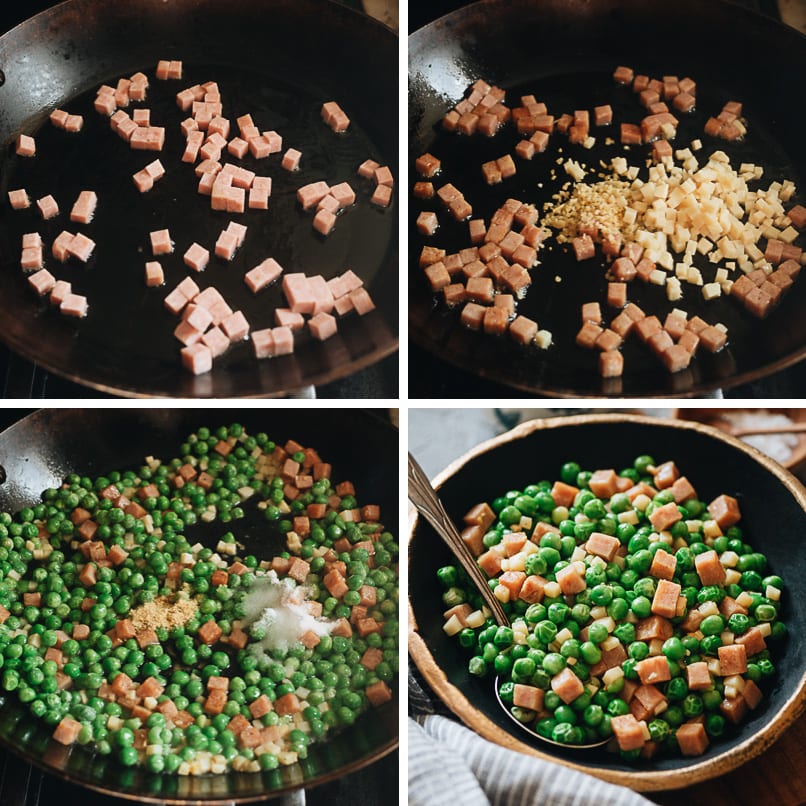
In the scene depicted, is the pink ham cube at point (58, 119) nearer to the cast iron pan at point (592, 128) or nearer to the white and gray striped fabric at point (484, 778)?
the cast iron pan at point (592, 128)

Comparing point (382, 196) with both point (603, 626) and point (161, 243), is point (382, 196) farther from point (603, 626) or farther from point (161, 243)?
point (603, 626)

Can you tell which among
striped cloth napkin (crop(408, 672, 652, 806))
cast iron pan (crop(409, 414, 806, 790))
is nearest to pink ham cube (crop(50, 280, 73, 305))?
cast iron pan (crop(409, 414, 806, 790))

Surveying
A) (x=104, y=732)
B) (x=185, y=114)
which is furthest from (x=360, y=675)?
(x=185, y=114)

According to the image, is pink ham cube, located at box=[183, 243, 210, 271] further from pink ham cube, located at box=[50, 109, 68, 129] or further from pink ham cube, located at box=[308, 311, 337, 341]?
pink ham cube, located at box=[50, 109, 68, 129]

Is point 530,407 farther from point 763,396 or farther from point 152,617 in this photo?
point 152,617

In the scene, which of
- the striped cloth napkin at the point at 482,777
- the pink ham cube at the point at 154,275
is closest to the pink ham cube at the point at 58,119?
the pink ham cube at the point at 154,275

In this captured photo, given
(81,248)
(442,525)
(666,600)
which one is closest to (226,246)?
(81,248)
